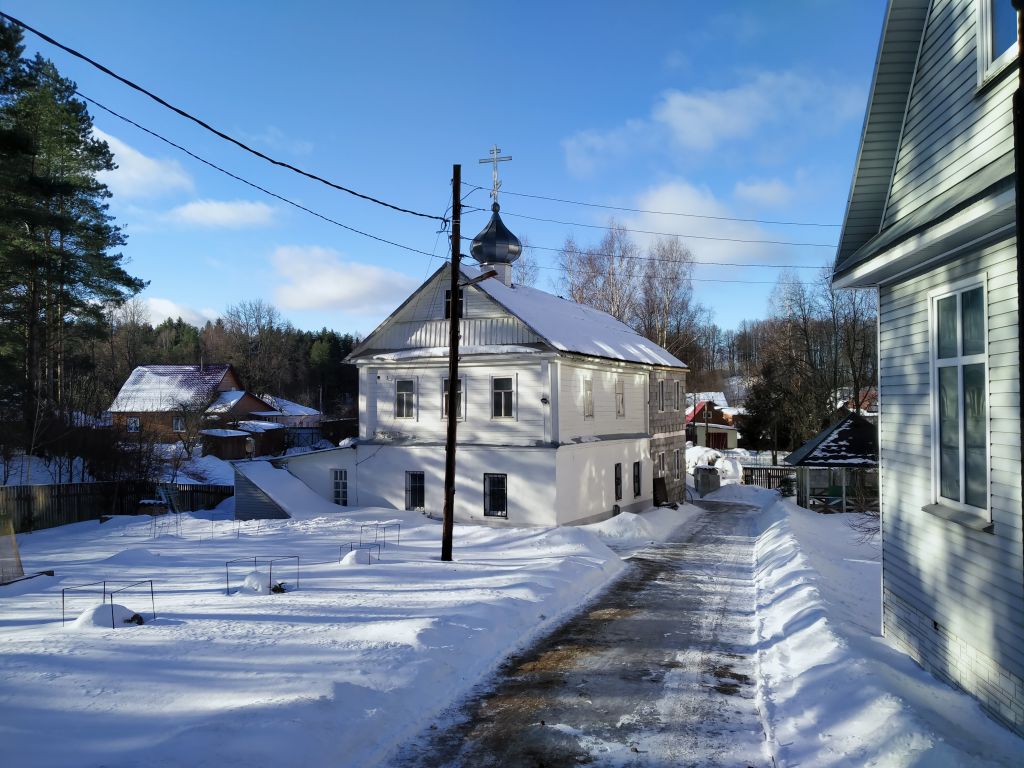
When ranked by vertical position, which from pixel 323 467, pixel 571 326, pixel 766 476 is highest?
pixel 571 326

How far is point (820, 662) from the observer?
8.14 m

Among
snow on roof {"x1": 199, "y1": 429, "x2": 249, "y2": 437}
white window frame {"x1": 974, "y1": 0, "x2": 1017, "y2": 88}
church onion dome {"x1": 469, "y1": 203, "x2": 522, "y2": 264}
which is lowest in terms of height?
snow on roof {"x1": 199, "y1": 429, "x2": 249, "y2": 437}

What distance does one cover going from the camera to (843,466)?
2430cm

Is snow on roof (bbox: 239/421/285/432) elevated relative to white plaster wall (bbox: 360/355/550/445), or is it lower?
lower

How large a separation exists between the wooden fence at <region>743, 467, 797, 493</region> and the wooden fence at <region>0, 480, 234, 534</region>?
89.2 ft

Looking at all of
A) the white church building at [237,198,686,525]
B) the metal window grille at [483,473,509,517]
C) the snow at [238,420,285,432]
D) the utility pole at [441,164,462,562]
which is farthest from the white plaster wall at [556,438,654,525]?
the snow at [238,420,285,432]

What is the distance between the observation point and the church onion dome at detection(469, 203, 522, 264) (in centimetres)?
2558

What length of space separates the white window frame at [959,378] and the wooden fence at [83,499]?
90.3 feet

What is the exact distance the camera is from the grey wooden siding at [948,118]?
690 centimetres

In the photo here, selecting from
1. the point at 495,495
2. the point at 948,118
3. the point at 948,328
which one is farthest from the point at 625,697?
the point at 495,495

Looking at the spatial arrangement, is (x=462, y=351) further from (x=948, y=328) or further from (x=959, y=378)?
(x=959, y=378)

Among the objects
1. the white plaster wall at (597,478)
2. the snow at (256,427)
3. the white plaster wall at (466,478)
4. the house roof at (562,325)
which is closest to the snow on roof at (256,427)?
the snow at (256,427)

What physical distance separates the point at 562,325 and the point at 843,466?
1091 centimetres

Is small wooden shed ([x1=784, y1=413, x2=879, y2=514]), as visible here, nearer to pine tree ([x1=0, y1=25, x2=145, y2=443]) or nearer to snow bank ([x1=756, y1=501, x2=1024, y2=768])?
snow bank ([x1=756, y1=501, x2=1024, y2=768])
